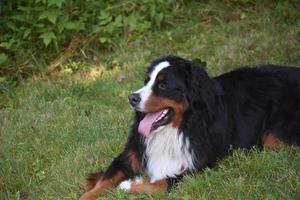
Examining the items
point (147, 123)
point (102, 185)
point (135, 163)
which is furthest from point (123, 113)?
point (147, 123)

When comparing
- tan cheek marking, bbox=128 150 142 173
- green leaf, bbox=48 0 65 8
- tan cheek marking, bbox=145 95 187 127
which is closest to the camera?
tan cheek marking, bbox=145 95 187 127

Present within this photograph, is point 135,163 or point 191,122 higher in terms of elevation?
point 191,122

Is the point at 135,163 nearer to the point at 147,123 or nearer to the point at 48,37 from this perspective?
the point at 147,123

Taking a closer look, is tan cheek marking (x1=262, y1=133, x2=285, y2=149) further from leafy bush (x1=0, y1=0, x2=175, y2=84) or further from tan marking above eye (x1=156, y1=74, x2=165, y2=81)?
leafy bush (x1=0, y1=0, x2=175, y2=84)

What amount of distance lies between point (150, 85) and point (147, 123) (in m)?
0.31

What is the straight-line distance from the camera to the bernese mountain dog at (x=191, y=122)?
476 cm

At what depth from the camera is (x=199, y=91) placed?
477cm

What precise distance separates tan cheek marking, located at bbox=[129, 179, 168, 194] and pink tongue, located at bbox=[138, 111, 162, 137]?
15.4 inches

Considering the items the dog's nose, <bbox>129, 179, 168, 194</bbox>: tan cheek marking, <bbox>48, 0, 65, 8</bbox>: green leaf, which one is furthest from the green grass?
<bbox>48, 0, 65, 8</bbox>: green leaf

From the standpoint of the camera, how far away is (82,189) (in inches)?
207

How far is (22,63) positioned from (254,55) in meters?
3.31

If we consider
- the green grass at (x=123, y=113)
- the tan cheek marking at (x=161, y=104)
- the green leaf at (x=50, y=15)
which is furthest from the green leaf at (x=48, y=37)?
the tan cheek marking at (x=161, y=104)

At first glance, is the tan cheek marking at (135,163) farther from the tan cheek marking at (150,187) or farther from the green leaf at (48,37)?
the green leaf at (48,37)

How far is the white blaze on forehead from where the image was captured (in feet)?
15.5
